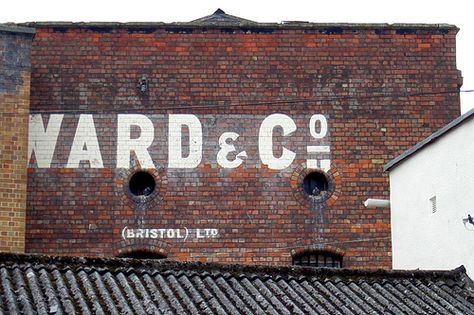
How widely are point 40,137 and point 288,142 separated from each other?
5.26m

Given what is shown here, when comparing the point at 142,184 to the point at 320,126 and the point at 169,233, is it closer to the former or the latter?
the point at 169,233

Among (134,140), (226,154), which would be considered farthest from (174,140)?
(226,154)

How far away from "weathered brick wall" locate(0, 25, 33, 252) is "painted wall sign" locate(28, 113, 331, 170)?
0.87 m

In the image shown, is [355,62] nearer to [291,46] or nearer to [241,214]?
[291,46]

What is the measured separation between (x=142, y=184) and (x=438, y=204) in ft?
28.0

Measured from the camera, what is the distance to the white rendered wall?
18.8 metres

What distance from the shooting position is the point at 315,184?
26859mm

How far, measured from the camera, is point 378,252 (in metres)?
26.5

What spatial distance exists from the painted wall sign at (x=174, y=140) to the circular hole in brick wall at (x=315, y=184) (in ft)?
0.71

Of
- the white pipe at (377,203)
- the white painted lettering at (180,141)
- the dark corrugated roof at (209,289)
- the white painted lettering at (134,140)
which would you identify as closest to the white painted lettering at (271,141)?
the white painted lettering at (180,141)

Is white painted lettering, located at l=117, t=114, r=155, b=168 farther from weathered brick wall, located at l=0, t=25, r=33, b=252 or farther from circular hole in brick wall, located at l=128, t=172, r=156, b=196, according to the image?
weathered brick wall, located at l=0, t=25, r=33, b=252

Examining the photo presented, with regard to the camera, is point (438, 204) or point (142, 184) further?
point (142, 184)

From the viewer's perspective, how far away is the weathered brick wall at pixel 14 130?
25.0 m

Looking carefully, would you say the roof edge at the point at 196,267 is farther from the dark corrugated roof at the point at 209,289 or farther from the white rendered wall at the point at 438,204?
the white rendered wall at the point at 438,204
